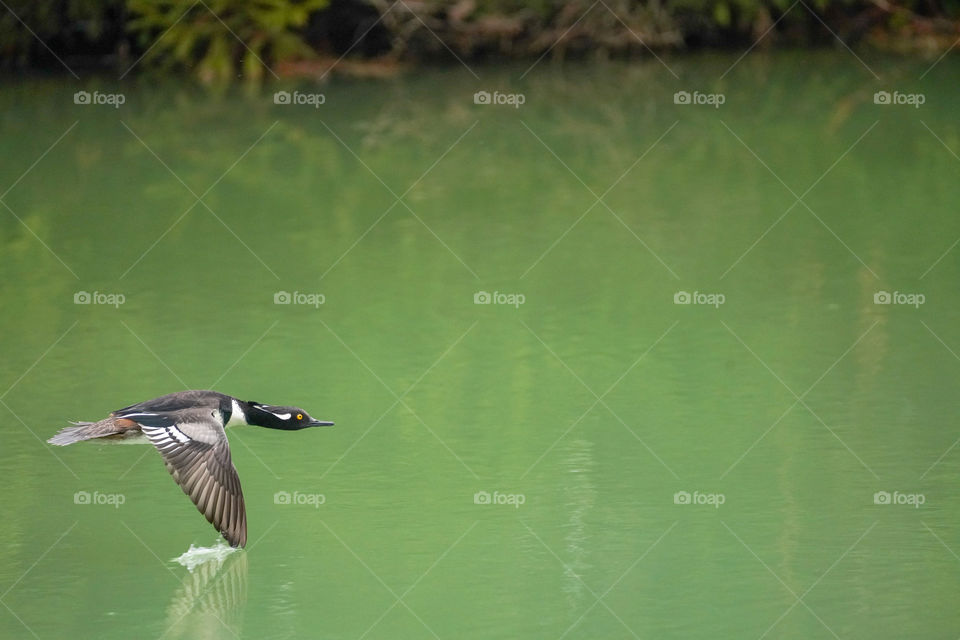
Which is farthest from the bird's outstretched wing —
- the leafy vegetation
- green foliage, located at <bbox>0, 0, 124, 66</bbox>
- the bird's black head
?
green foliage, located at <bbox>0, 0, 124, 66</bbox>

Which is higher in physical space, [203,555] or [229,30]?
[229,30]

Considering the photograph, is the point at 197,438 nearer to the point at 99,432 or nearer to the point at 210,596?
the point at 99,432

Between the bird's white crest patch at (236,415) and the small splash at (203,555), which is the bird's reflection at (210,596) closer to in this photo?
the small splash at (203,555)

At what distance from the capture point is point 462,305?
28.9 feet

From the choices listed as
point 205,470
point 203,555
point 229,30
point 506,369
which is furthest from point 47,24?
point 205,470

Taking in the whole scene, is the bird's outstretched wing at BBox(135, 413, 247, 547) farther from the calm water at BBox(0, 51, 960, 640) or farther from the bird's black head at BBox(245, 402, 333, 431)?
the bird's black head at BBox(245, 402, 333, 431)

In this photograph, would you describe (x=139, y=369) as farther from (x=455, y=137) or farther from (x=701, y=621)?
(x=455, y=137)

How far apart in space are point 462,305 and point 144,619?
12.9 feet

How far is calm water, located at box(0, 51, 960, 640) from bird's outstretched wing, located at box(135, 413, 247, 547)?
32 centimetres

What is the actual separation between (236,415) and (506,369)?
223 cm

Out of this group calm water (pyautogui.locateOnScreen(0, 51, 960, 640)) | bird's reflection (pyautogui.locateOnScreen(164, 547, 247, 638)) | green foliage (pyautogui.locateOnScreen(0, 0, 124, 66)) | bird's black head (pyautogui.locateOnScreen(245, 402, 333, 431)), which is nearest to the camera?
bird's reflection (pyautogui.locateOnScreen(164, 547, 247, 638))

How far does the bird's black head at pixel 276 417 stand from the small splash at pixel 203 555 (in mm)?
498

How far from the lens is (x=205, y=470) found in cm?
529

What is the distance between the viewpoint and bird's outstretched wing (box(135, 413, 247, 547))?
5238 mm
